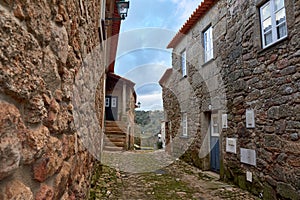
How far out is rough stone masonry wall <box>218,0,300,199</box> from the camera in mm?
2791

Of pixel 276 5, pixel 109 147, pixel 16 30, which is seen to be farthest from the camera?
pixel 109 147

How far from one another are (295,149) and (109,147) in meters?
6.75

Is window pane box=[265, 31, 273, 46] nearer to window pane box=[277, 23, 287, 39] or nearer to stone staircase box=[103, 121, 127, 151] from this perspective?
window pane box=[277, 23, 287, 39]

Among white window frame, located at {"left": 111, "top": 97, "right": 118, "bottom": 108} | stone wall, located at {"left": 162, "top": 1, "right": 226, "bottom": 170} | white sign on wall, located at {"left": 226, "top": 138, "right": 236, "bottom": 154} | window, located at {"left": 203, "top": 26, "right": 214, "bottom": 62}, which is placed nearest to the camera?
white sign on wall, located at {"left": 226, "top": 138, "right": 236, "bottom": 154}

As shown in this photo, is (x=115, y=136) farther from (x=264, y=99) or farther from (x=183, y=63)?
(x=264, y=99)

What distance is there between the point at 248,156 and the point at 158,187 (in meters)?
1.69

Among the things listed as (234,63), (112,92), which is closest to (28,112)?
(234,63)

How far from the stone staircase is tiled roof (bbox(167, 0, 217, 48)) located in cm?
406

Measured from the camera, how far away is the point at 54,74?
3.63ft

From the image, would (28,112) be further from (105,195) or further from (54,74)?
(105,195)

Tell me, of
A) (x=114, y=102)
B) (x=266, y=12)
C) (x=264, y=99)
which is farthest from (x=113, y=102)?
(x=266, y=12)

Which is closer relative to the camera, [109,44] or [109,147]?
[109,44]

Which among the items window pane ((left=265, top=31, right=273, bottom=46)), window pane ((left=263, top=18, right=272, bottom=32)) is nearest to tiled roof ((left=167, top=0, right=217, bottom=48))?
window pane ((left=263, top=18, right=272, bottom=32))

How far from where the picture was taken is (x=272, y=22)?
3.26 meters
